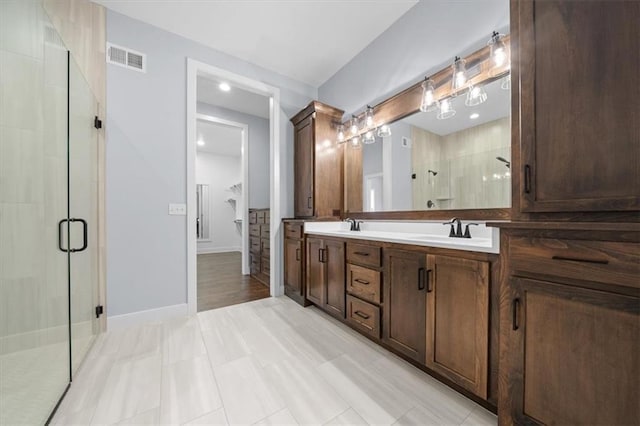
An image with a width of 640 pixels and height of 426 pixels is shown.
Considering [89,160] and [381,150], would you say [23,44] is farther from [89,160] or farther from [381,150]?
[381,150]

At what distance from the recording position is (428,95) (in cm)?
201

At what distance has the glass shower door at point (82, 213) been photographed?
1613mm

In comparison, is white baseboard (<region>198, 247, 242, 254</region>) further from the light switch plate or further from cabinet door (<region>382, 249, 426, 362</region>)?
cabinet door (<region>382, 249, 426, 362</region>)

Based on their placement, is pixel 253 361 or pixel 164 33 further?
pixel 164 33

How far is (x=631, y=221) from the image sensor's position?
0.85 metres

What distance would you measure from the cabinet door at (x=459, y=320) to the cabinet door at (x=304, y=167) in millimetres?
1792

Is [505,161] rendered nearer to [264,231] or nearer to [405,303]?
[405,303]

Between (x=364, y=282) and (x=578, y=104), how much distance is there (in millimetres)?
1548

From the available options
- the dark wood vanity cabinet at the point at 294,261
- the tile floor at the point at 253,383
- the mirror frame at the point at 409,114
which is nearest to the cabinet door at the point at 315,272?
the dark wood vanity cabinet at the point at 294,261

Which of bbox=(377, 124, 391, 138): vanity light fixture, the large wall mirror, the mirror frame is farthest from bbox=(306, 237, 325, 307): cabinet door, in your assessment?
bbox=(377, 124, 391, 138): vanity light fixture

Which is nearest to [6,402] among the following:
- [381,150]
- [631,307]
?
[631,307]

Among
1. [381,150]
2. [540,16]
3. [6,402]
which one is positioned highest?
[540,16]

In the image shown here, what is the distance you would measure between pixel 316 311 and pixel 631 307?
2230 mm

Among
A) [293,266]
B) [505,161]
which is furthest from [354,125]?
[293,266]
